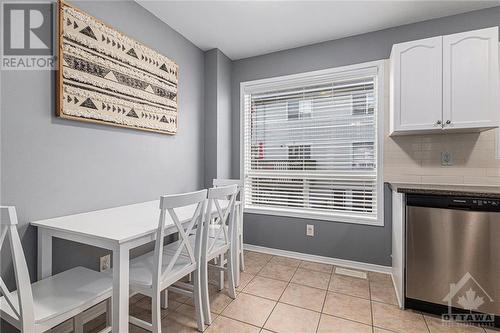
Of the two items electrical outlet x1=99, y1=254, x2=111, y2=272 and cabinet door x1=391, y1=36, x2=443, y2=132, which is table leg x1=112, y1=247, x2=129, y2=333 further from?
cabinet door x1=391, y1=36, x2=443, y2=132

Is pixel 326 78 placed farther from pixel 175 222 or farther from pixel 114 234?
pixel 114 234

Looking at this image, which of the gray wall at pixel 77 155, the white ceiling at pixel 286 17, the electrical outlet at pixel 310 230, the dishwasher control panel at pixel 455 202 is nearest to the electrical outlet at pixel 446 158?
the dishwasher control panel at pixel 455 202

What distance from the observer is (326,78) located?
2770 mm

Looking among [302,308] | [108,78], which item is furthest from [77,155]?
[302,308]

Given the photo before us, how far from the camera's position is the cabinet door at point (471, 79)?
1.83 m

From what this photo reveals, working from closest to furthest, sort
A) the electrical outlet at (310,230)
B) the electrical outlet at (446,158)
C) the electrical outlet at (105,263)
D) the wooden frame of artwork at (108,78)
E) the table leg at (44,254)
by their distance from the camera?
1. the table leg at (44,254)
2. the wooden frame of artwork at (108,78)
3. the electrical outlet at (105,263)
4. the electrical outlet at (446,158)
5. the electrical outlet at (310,230)

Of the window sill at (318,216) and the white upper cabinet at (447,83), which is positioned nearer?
the white upper cabinet at (447,83)

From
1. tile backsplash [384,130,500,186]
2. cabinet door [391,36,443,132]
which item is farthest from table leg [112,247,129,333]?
tile backsplash [384,130,500,186]

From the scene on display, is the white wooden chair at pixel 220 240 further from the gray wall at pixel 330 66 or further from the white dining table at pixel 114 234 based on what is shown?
the gray wall at pixel 330 66

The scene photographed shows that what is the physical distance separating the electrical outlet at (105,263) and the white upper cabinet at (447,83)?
258cm

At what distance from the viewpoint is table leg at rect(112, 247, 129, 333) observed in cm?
121

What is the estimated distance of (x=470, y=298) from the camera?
1.69m

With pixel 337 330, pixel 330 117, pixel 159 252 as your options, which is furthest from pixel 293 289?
pixel 330 117

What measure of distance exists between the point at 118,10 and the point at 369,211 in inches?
117
